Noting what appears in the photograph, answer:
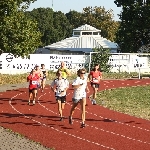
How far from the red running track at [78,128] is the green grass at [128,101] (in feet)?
2.78

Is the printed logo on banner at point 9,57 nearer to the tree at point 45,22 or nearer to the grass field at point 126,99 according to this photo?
the grass field at point 126,99

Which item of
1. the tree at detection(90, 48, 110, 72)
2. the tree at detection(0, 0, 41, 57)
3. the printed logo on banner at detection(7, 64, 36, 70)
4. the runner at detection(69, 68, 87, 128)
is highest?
the tree at detection(0, 0, 41, 57)

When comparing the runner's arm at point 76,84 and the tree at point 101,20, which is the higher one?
the tree at point 101,20

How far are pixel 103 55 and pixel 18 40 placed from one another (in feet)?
43.2

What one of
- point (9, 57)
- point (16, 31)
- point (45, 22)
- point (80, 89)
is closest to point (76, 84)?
point (80, 89)

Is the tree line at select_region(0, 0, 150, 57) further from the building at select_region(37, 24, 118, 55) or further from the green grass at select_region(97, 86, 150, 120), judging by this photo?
the green grass at select_region(97, 86, 150, 120)

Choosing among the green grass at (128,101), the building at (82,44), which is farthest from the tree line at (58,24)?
the green grass at (128,101)

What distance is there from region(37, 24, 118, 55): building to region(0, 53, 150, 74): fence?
53.4ft

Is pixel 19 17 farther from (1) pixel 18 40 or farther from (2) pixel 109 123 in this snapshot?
(2) pixel 109 123

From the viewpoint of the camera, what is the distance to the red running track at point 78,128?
12.5 metres

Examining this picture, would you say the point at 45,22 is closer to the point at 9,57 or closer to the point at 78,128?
the point at 9,57

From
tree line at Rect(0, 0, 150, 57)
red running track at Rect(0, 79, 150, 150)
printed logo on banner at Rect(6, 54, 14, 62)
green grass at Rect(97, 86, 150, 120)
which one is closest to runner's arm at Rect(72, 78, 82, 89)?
red running track at Rect(0, 79, 150, 150)

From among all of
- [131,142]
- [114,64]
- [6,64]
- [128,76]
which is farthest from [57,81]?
[114,64]

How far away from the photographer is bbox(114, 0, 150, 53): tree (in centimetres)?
5573
